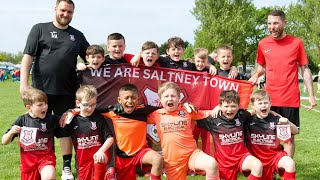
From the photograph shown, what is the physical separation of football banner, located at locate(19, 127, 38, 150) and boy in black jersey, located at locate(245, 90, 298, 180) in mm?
2960

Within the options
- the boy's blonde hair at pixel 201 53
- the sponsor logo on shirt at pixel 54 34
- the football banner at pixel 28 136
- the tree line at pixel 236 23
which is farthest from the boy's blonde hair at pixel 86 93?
the tree line at pixel 236 23

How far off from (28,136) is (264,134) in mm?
3229

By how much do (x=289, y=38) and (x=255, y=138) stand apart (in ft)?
5.61

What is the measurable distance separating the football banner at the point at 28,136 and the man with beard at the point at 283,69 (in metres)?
3.58

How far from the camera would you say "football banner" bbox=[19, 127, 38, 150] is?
5344 millimetres

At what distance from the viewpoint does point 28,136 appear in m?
5.34

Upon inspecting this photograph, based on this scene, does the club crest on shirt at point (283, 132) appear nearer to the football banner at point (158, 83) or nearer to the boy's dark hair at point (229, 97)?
the boy's dark hair at point (229, 97)

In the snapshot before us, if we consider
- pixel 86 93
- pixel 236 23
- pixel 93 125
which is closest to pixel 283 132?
pixel 93 125

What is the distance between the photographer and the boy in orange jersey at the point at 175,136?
18.9 ft

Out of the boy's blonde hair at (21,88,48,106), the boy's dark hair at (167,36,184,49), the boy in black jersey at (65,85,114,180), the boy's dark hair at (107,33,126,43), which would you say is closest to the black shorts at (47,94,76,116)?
the boy in black jersey at (65,85,114,180)

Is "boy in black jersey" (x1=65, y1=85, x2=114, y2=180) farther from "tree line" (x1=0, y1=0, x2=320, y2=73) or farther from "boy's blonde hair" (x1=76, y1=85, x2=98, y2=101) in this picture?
"tree line" (x1=0, y1=0, x2=320, y2=73)

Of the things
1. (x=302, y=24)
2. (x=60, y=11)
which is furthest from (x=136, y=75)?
(x=302, y=24)

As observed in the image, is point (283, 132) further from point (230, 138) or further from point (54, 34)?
point (54, 34)

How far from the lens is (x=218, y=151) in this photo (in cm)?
593
